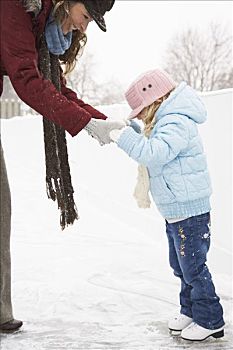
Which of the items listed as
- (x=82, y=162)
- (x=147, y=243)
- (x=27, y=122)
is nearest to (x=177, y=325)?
(x=147, y=243)

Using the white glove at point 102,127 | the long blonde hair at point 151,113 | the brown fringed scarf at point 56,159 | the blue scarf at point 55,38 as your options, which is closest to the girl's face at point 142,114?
the long blonde hair at point 151,113

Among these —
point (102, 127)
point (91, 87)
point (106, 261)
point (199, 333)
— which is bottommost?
point (199, 333)

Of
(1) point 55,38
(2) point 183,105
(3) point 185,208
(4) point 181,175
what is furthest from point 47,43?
(3) point 185,208

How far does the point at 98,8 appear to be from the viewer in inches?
104

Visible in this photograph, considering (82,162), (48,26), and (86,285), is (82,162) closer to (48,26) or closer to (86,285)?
(86,285)

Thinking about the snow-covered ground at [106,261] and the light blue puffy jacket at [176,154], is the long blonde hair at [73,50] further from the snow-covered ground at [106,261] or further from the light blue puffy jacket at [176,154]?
the snow-covered ground at [106,261]

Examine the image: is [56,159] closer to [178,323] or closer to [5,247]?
[5,247]

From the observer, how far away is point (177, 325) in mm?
3117

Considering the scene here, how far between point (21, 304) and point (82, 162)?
345cm

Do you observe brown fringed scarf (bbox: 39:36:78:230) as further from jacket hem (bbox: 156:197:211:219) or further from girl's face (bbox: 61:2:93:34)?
jacket hem (bbox: 156:197:211:219)

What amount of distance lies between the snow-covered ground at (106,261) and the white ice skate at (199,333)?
0.11 feet

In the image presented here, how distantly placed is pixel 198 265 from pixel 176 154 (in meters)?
0.49

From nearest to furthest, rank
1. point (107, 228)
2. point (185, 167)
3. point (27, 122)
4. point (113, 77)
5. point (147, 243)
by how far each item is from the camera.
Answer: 1. point (185, 167)
2. point (147, 243)
3. point (107, 228)
4. point (27, 122)
5. point (113, 77)

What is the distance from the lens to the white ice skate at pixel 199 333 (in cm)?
297
